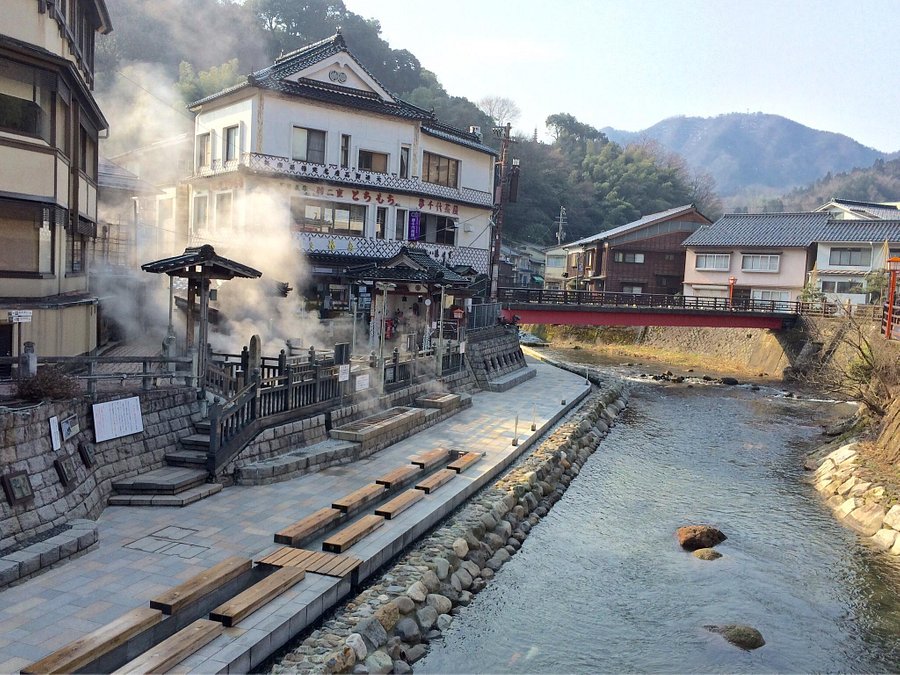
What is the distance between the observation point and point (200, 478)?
1328cm

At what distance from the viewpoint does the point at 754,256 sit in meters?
55.1

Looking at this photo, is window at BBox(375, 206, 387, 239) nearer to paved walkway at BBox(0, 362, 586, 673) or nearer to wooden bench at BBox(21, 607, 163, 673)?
paved walkway at BBox(0, 362, 586, 673)

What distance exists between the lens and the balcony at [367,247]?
3144 cm

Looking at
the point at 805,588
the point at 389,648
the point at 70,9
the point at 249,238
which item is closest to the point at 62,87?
the point at 70,9

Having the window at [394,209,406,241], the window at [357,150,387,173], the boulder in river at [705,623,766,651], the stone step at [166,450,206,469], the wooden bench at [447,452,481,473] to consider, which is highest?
the window at [357,150,387,173]

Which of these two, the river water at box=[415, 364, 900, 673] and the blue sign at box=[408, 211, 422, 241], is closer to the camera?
the river water at box=[415, 364, 900, 673]

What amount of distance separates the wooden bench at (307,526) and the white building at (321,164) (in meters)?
A: 19.8

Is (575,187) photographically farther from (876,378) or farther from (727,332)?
(876,378)

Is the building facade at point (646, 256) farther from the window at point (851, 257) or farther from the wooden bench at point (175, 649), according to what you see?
the wooden bench at point (175, 649)

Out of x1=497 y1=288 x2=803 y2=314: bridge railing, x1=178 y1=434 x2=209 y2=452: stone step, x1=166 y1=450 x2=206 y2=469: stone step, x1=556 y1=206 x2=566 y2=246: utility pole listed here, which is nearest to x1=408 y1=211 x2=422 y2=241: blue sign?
x1=497 y1=288 x2=803 y2=314: bridge railing

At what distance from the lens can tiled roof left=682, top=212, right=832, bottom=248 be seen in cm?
5356

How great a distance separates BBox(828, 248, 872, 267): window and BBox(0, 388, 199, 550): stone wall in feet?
167

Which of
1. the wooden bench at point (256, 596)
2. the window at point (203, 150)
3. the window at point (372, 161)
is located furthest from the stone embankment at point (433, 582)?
the window at point (203, 150)

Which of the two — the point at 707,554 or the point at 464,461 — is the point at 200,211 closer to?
the point at 464,461
